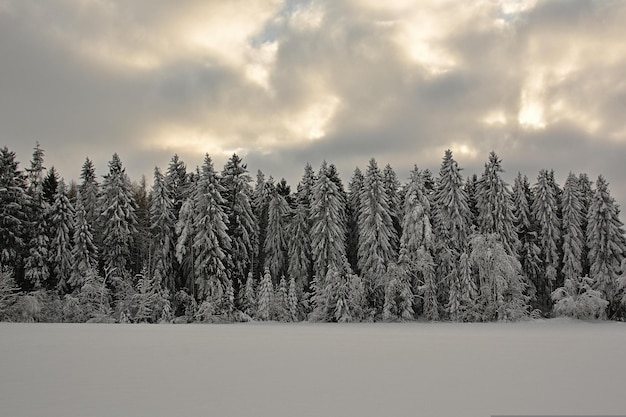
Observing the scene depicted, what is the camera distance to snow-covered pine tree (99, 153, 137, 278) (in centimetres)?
5322

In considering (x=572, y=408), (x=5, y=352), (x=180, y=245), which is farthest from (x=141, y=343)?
(x=180, y=245)

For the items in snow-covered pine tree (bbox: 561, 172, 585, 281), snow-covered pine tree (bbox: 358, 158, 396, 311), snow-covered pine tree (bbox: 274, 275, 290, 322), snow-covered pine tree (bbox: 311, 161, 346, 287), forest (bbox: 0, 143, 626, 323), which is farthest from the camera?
snow-covered pine tree (bbox: 561, 172, 585, 281)

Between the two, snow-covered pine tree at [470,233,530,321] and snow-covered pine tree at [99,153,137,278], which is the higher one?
snow-covered pine tree at [99,153,137,278]

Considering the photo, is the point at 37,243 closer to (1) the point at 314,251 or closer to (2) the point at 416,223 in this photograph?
(1) the point at 314,251

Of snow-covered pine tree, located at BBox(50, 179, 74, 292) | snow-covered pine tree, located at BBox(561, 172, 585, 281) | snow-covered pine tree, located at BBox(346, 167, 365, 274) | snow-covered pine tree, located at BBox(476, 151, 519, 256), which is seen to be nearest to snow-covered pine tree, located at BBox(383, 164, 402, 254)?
snow-covered pine tree, located at BBox(346, 167, 365, 274)

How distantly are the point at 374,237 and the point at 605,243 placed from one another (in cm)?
2643

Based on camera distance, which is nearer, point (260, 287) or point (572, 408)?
point (572, 408)

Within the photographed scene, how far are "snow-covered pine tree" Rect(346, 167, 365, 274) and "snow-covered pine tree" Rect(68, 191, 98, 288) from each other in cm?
2898

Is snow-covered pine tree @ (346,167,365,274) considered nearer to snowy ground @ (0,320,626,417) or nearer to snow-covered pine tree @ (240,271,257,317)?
snow-covered pine tree @ (240,271,257,317)

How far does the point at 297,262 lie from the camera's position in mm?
57219

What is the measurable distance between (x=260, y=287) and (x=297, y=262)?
5.72 meters

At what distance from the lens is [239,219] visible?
5741cm

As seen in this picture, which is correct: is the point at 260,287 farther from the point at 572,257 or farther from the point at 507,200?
the point at 572,257

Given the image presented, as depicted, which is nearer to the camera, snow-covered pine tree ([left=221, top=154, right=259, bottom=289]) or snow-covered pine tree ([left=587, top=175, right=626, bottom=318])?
snow-covered pine tree ([left=587, top=175, right=626, bottom=318])
